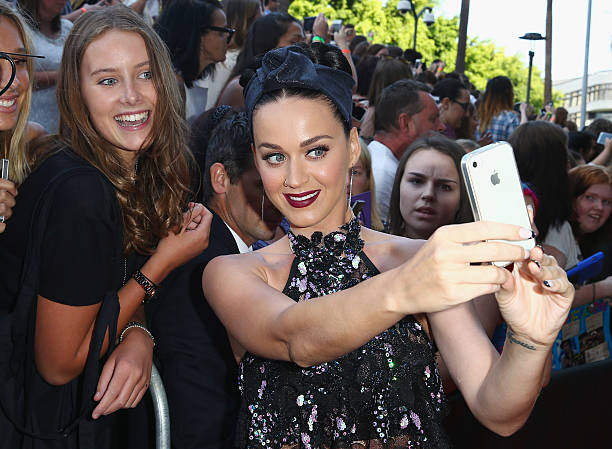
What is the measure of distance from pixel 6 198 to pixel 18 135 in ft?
1.15

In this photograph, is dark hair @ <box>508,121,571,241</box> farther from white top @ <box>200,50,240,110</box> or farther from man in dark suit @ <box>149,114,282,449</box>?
man in dark suit @ <box>149,114,282,449</box>

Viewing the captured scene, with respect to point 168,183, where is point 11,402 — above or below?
below

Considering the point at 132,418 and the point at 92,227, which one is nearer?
the point at 92,227

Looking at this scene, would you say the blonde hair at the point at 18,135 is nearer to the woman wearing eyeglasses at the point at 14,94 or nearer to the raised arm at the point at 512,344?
the woman wearing eyeglasses at the point at 14,94

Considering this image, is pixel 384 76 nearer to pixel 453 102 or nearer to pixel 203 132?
pixel 453 102

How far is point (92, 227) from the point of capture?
6.52 feet

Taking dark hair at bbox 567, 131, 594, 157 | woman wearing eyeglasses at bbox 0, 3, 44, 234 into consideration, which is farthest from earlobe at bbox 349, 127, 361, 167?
dark hair at bbox 567, 131, 594, 157

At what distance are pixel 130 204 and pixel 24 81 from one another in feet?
1.84

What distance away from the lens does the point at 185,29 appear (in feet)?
14.5

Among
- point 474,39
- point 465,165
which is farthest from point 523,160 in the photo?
point 474,39

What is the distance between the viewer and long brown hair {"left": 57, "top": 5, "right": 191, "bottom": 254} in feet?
7.82

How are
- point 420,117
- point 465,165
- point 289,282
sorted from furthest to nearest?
point 420,117 → point 289,282 → point 465,165

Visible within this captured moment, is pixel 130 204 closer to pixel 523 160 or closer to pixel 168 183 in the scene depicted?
pixel 168 183

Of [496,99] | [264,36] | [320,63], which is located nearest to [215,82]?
[264,36]
